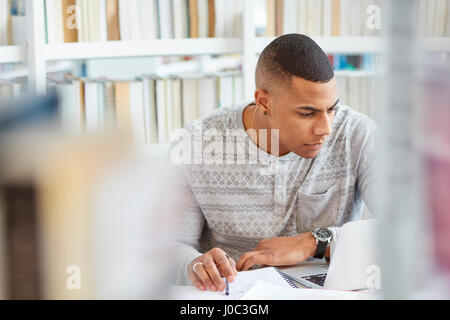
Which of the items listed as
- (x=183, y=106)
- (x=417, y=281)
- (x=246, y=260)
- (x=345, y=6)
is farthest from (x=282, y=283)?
(x=345, y=6)

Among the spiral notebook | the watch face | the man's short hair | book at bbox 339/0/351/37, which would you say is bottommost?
the watch face

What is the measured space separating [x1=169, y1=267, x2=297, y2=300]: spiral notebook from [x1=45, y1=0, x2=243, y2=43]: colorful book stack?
3.21 feet

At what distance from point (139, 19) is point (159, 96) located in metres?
0.24

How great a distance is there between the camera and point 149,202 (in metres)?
0.38

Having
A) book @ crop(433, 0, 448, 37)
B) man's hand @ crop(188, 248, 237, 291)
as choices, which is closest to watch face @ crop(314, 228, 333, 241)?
man's hand @ crop(188, 248, 237, 291)

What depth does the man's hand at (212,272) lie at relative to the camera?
0.93 m

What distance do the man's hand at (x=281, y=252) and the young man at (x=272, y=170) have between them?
0.14 metres

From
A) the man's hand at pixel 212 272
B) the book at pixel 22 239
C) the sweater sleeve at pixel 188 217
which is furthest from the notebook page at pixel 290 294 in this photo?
the sweater sleeve at pixel 188 217

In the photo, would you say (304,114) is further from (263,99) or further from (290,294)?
(290,294)

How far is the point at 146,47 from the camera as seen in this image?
5.61ft

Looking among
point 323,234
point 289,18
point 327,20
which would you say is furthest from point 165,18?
point 323,234

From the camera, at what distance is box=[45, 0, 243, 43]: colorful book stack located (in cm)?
167

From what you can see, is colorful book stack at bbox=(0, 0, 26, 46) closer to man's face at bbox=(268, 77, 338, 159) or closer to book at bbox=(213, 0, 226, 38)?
book at bbox=(213, 0, 226, 38)
